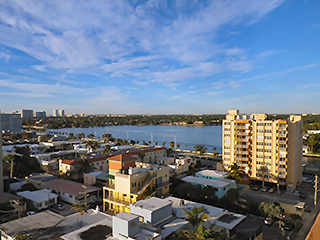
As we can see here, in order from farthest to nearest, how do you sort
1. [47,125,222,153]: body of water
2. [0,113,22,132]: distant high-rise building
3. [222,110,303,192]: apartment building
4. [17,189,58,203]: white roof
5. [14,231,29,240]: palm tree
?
[0,113,22,132]: distant high-rise building → [47,125,222,153]: body of water → [222,110,303,192]: apartment building → [17,189,58,203]: white roof → [14,231,29,240]: palm tree

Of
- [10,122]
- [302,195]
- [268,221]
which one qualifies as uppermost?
[10,122]

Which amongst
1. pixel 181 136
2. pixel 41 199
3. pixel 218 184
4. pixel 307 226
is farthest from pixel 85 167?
pixel 181 136

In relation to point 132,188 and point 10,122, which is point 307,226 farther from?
point 10,122

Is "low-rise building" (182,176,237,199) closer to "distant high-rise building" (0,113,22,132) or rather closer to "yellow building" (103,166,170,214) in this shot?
"yellow building" (103,166,170,214)

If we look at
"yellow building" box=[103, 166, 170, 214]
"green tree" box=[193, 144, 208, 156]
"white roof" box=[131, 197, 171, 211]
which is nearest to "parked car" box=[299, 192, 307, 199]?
"yellow building" box=[103, 166, 170, 214]

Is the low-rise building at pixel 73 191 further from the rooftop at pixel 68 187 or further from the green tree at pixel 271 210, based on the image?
the green tree at pixel 271 210

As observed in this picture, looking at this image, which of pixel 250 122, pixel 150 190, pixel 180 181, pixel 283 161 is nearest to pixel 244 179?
pixel 283 161

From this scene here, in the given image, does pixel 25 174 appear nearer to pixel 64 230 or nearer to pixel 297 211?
pixel 64 230
